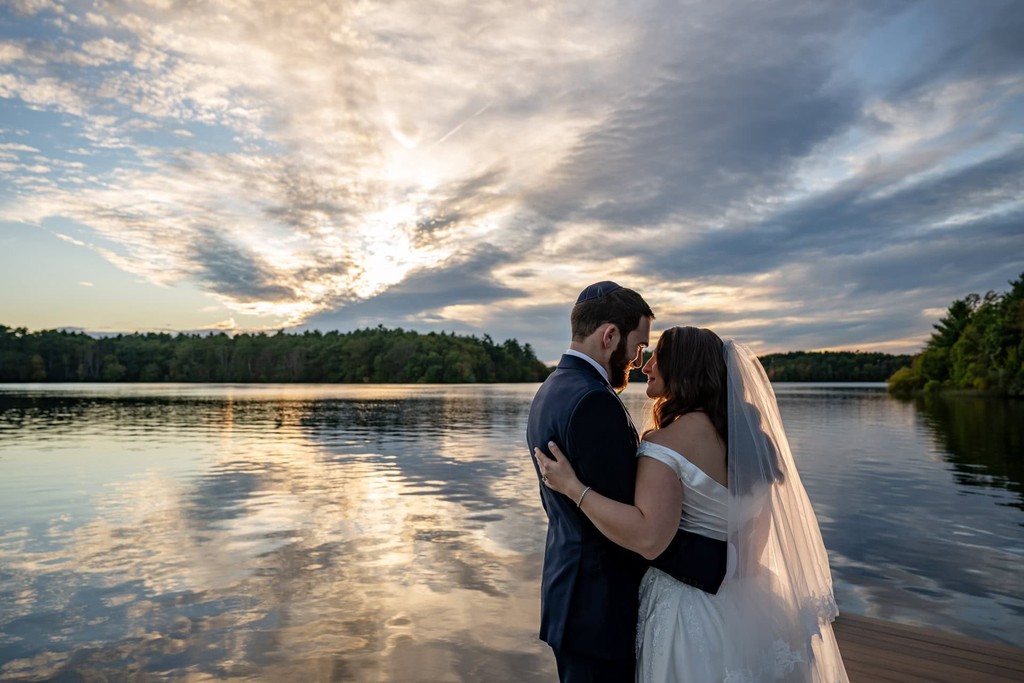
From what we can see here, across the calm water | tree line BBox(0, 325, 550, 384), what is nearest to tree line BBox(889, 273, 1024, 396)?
the calm water

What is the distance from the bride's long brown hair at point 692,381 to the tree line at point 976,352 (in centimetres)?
7140

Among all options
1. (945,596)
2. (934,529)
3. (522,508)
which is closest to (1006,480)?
(934,529)

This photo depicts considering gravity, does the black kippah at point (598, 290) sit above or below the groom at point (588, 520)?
above

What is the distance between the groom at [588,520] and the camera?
2412mm

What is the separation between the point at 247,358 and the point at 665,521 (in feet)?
505

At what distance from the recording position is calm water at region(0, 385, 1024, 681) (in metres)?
6.04

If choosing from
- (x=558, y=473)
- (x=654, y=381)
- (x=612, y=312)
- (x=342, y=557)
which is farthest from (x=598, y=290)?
(x=342, y=557)

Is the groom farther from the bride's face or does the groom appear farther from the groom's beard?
the bride's face

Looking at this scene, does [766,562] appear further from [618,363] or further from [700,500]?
[618,363]

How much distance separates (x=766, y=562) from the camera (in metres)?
2.87

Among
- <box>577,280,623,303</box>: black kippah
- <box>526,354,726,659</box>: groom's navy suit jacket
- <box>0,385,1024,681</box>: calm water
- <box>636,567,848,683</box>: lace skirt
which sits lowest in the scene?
<box>0,385,1024,681</box>: calm water

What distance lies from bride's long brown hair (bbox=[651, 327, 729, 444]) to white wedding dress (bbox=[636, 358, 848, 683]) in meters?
0.05

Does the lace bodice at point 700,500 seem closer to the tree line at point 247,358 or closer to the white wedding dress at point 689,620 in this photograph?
the white wedding dress at point 689,620

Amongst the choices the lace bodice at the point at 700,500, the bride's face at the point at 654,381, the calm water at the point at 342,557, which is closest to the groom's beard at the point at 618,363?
the bride's face at the point at 654,381
